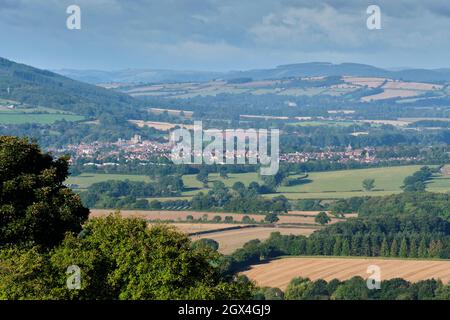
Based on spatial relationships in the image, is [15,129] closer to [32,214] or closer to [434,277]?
[434,277]

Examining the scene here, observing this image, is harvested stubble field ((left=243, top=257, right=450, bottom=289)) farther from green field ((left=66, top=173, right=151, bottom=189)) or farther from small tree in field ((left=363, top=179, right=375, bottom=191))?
green field ((left=66, top=173, right=151, bottom=189))

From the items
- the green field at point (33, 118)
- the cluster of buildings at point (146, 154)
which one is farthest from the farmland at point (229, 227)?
the green field at point (33, 118)

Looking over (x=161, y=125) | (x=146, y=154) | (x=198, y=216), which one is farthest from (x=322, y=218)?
(x=161, y=125)

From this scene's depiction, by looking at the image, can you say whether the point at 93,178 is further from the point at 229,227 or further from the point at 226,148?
the point at 229,227

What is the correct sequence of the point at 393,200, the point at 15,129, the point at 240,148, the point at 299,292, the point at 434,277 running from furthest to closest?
the point at 15,129 < the point at 240,148 < the point at 393,200 < the point at 434,277 < the point at 299,292

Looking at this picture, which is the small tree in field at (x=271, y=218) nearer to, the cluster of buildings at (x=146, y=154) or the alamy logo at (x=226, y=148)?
the alamy logo at (x=226, y=148)

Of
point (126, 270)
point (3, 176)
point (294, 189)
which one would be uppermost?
point (3, 176)

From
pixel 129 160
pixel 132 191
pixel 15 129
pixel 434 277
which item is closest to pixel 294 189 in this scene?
pixel 132 191
